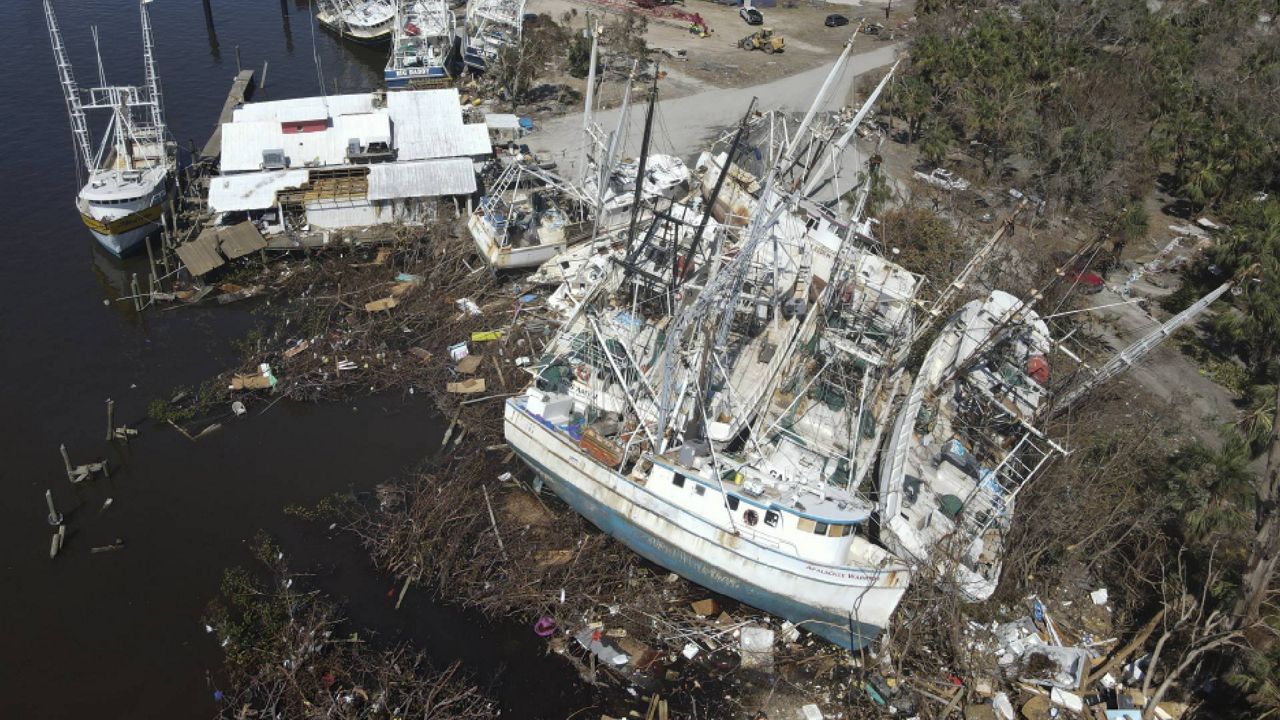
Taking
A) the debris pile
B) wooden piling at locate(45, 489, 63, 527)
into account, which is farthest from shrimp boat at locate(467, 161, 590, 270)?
wooden piling at locate(45, 489, 63, 527)

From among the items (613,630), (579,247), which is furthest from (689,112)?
(613,630)

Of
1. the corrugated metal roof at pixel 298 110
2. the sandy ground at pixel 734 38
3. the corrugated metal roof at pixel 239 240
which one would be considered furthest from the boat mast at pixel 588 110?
the sandy ground at pixel 734 38

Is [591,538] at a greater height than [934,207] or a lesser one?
lesser

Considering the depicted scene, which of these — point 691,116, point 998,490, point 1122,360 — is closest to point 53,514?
point 998,490

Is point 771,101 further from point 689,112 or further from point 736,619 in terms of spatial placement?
point 736,619

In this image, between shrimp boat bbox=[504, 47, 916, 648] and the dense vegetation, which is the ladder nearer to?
the dense vegetation
